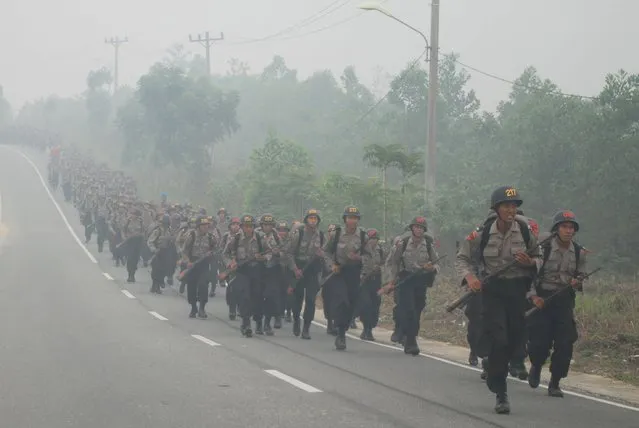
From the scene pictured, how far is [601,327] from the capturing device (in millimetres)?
14211

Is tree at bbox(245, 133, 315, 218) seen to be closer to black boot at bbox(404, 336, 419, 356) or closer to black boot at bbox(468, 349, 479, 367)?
black boot at bbox(404, 336, 419, 356)

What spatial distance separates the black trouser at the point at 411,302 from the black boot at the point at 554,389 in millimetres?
3646

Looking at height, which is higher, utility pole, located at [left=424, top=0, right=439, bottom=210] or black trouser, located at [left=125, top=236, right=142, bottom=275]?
utility pole, located at [left=424, top=0, right=439, bottom=210]

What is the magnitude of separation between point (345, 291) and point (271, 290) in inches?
73.8

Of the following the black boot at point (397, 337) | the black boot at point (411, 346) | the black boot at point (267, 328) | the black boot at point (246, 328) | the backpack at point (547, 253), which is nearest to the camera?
the backpack at point (547, 253)

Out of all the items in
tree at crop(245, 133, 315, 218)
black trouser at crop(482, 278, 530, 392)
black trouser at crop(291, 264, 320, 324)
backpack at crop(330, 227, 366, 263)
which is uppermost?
tree at crop(245, 133, 315, 218)

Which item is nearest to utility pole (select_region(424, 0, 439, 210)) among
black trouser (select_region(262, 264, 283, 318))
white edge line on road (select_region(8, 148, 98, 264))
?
black trouser (select_region(262, 264, 283, 318))

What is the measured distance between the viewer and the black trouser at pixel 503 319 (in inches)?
363

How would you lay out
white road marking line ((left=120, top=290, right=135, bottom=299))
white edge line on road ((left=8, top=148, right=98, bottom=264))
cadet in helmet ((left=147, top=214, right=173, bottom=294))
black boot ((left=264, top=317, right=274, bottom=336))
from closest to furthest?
black boot ((left=264, top=317, right=274, bottom=336)) → white road marking line ((left=120, top=290, right=135, bottom=299)) → cadet in helmet ((left=147, top=214, right=173, bottom=294)) → white edge line on road ((left=8, top=148, right=98, bottom=264))

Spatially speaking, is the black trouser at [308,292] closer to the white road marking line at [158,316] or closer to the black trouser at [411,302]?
the black trouser at [411,302]

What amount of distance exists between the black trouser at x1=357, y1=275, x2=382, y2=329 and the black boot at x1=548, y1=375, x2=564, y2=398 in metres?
5.61

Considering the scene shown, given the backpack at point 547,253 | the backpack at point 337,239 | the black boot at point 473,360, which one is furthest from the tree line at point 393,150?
the backpack at point 547,253

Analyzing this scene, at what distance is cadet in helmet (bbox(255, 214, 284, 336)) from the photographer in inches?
626

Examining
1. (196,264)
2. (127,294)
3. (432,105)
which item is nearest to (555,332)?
(196,264)
